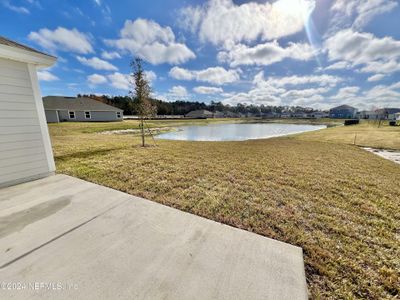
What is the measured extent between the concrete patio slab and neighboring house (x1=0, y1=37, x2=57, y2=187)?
123cm

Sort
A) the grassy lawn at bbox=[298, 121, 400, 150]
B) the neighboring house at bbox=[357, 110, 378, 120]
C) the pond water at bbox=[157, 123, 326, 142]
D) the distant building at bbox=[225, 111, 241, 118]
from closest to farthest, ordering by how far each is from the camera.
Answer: the grassy lawn at bbox=[298, 121, 400, 150], the pond water at bbox=[157, 123, 326, 142], the neighboring house at bbox=[357, 110, 378, 120], the distant building at bbox=[225, 111, 241, 118]

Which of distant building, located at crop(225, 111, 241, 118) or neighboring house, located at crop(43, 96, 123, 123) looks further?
distant building, located at crop(225, 111, 241, 118)

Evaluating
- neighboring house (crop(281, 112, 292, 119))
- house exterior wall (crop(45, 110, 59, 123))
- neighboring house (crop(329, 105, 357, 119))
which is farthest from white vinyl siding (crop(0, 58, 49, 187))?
neighboring house (crop(329, 105, 357, 119))

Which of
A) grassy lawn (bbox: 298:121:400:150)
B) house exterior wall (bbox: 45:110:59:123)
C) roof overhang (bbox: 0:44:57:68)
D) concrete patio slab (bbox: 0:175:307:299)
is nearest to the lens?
concrete patio slab (bbox: 0:175:307:299)

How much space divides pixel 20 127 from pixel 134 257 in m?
3.89

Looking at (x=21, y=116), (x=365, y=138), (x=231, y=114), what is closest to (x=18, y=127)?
(x=21, y=116)

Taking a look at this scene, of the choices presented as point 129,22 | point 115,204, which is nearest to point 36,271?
point 115,204

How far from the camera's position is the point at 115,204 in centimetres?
292

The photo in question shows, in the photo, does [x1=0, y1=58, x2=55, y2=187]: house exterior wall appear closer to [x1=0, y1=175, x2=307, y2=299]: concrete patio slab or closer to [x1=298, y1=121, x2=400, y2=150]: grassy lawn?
[x1=0, y1=175, x2=307, y2=299]: concrete patio slab

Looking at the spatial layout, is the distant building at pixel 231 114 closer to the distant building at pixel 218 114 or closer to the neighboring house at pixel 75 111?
the distant building at pixel 218 114

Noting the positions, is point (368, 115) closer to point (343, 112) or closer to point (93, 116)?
point (343, 112)

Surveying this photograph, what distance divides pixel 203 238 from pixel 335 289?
4.31 ft

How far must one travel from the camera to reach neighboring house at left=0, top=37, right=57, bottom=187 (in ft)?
11.3

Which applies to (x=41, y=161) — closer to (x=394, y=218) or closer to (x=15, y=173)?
(x=15, y=173)
